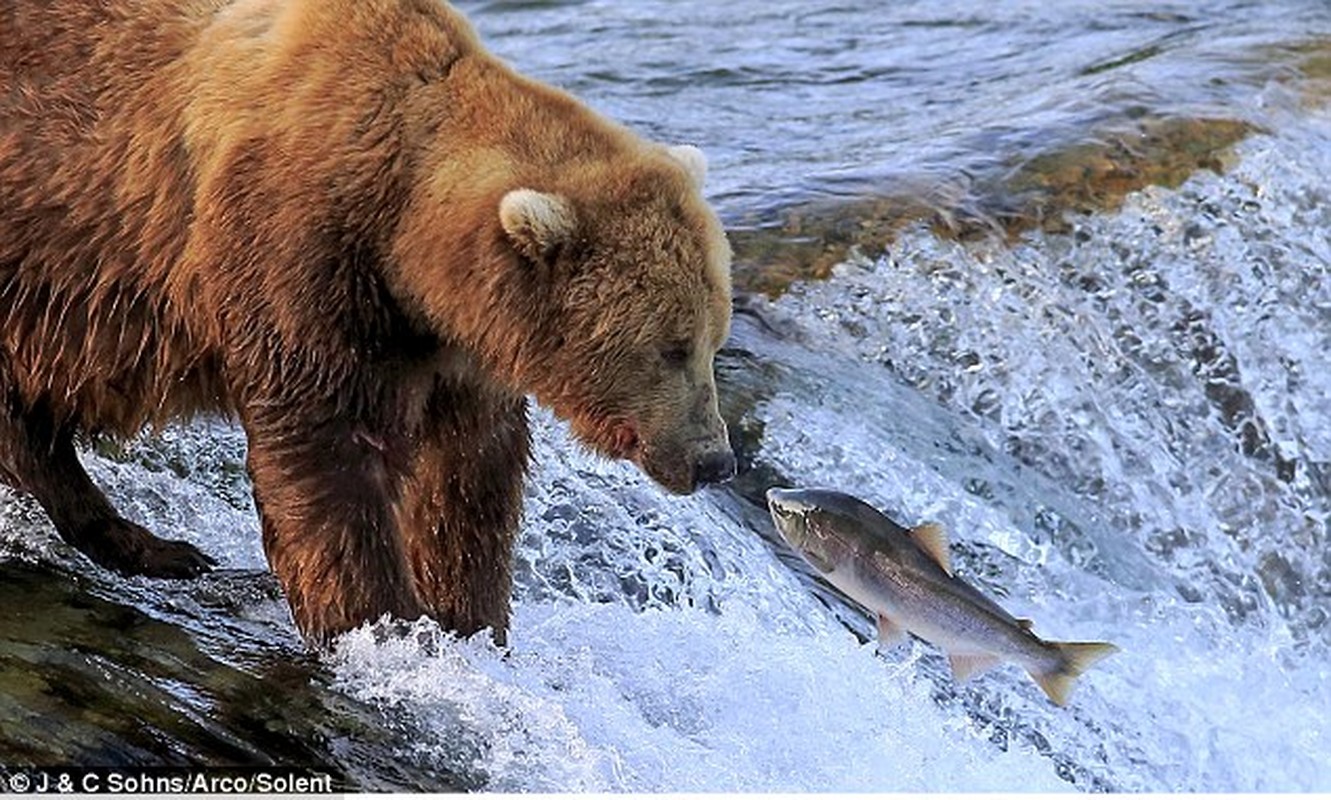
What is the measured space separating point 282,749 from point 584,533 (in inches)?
79.5

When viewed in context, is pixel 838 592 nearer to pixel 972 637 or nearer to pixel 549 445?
pixel 549 445

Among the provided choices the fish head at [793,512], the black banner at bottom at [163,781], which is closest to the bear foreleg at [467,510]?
the fish head at [793,512]

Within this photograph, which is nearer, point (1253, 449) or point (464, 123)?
point (464, 123)

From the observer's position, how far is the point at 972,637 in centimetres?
559

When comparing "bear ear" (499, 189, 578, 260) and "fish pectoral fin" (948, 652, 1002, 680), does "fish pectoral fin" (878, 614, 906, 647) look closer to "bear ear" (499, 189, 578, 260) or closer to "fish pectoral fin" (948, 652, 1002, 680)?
"fish pectoral fin" (948, 652, 1002, 680)

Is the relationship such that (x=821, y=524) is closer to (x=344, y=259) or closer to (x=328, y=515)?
(x=328, y=515)

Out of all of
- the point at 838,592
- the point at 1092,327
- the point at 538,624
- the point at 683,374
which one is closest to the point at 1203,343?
the point at 1092,327

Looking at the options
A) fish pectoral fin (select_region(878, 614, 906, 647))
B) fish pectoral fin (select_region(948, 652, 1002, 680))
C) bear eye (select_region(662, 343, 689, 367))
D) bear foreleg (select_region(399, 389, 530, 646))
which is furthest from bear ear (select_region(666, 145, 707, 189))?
fish pectoral fin (select_region(948, 652, 1002, 680))

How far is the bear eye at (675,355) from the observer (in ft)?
17.4

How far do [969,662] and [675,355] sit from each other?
1096 mm

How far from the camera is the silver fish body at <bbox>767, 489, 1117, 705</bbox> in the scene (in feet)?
18.2

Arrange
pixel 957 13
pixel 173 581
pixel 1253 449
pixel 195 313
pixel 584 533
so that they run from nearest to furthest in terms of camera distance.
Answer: pixel 195 313 < pixel 173 581 < pixel 584 533 < pixel 1253 449 < pixel 957 13

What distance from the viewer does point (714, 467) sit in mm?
5414

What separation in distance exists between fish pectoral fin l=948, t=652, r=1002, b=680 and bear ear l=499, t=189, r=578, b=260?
54.9 inches
